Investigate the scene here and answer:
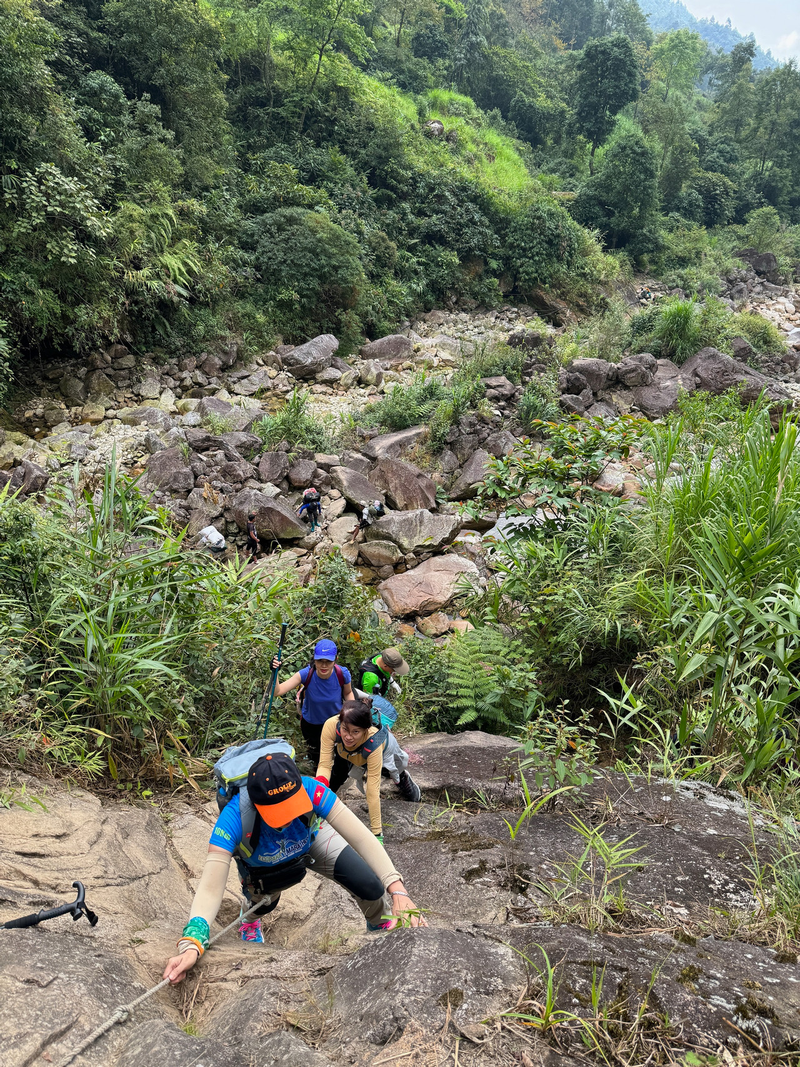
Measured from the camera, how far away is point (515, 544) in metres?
4.73

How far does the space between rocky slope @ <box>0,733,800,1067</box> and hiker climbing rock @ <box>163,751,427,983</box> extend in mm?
131

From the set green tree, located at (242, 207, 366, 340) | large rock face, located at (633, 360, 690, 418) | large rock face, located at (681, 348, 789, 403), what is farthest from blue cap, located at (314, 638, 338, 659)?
green tree, located at (242, 207, 366, 340)

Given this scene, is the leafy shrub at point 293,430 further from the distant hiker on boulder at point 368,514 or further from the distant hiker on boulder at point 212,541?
the distant hiker on boulder at point 212,541

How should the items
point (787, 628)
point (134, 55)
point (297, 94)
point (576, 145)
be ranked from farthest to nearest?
point (576, 145), point (297, 94), point (134, 55), point (787, 628)

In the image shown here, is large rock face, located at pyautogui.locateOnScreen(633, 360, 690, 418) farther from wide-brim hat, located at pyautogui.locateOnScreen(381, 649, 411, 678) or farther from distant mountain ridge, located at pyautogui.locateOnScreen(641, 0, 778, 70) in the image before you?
distant mountain ridge, located at pyautogui.locateOnScreen(641, 0, 778, 70)

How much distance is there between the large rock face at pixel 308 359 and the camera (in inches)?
519

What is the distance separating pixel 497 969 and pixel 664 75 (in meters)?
49.9

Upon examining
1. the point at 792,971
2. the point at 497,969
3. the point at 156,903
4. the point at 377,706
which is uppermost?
the point at 792,971

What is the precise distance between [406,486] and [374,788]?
6773 mm

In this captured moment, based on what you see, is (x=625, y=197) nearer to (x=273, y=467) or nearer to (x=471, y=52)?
(x=471, y=52)

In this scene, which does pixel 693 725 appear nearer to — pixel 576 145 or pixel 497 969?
pixel 497 969

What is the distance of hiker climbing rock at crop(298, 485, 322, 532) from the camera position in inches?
328

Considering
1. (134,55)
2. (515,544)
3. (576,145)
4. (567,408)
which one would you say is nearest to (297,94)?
(134,55)

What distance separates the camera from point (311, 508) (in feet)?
27.4
